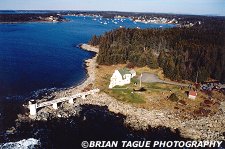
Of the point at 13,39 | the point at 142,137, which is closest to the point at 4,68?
the point at 142,137

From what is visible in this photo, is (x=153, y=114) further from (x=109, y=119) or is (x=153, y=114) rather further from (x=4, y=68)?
(x=4, y=68)

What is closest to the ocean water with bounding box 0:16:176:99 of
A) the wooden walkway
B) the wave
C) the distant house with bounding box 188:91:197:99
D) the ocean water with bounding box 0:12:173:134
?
the ocean water with bounding box 0:12:173:134

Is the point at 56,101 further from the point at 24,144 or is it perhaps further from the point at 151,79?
the point at 151,79

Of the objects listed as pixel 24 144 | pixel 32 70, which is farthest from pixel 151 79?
pixel 24 144

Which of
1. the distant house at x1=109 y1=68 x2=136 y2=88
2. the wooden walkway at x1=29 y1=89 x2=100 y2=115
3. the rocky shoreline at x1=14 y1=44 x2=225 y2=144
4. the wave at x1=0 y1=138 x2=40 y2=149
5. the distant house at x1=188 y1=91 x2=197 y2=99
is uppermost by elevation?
the distant house at x1=109 y1=68 x2=136 y2=88

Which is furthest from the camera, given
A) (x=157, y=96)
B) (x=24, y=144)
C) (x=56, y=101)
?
(x=157, y=96)

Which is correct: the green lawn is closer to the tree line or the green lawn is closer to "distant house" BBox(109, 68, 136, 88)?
"distant house" BBox(109, 68, 136, 88)

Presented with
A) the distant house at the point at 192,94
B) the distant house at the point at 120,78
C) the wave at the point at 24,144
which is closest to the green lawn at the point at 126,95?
the distant house at the point at 120,78
